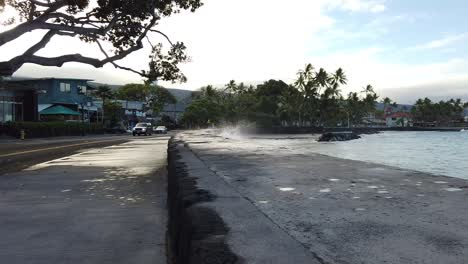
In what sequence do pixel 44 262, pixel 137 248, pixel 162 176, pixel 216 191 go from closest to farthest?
pixel 44 262, pixel 137 248, pixel 216 191, pixel 162 176

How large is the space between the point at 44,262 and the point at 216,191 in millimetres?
2411

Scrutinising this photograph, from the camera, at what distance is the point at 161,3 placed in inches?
827

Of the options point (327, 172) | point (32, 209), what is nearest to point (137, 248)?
point (32, 209)

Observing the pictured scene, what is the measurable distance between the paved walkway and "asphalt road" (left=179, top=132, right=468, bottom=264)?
1417 millimetres

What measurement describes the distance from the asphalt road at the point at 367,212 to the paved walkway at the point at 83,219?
1417mm

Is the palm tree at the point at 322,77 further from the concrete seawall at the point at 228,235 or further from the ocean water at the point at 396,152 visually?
the concrete seawall at the point at 228,235

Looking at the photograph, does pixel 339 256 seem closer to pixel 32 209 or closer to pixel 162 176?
pixel 32 209

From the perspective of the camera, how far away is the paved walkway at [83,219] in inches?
200

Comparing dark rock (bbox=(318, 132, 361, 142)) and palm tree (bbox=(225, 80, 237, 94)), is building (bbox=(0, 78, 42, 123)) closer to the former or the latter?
dark rock (bbox=(318, 132, 361, 142))

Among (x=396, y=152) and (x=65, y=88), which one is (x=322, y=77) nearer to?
(x=65, y=88)

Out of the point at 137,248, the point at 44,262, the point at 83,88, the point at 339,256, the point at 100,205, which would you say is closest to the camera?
the point at 339,256

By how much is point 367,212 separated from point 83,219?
3.98 meters

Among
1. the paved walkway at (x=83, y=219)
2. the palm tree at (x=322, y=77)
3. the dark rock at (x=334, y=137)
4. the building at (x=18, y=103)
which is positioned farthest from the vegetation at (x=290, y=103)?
the paved walkway at (x=83, y=219)

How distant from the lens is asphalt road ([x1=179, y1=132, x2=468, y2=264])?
3570 mm
